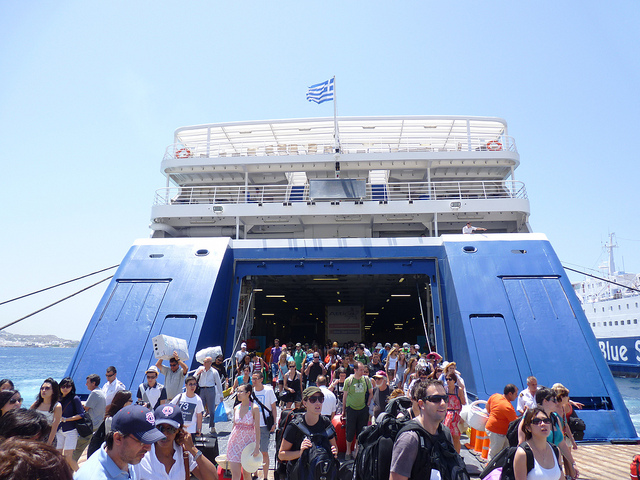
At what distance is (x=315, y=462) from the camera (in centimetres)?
400

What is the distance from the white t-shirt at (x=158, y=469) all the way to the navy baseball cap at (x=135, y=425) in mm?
755

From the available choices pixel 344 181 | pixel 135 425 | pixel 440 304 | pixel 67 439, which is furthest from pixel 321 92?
pixel 135 425

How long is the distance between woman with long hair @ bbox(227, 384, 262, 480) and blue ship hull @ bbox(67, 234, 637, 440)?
19.2 feet

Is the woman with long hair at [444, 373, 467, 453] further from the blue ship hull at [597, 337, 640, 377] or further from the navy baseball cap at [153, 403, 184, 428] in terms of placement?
the blue ship hull at [597, 337, 640, 377]

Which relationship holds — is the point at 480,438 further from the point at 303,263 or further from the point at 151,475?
the point at 303,263

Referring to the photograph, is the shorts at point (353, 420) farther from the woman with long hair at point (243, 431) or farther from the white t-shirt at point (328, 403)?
the woman with long hair at point (243, 431)

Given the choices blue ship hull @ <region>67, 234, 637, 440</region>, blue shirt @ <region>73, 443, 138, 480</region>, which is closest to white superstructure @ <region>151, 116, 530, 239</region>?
blue ship hull @ <region>67, 234, 637, 440</region>

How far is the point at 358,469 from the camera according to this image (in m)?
3.45

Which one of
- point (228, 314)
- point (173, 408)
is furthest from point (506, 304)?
point (173, 408)

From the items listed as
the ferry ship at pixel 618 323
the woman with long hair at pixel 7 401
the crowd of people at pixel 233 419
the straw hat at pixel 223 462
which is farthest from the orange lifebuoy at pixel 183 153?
the ferry ship at pixel 618 323

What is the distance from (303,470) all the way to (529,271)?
1009 centimetres

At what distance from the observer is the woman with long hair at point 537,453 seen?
3395mm

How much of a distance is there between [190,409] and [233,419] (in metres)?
0.62

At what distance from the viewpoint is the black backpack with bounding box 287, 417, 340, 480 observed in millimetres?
3980
